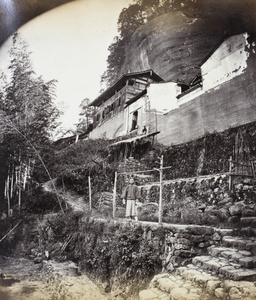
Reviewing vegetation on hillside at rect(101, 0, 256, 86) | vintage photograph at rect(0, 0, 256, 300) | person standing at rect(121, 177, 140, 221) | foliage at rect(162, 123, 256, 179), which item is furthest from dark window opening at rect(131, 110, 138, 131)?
vegetation on hillside at rect(101, 0, 256, 86)

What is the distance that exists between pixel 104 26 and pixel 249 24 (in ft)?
7.75

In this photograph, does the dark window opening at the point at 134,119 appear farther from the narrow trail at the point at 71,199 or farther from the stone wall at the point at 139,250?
the stone wall at the point at 139,250

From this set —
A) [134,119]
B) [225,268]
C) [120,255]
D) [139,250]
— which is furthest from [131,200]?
[134,119]

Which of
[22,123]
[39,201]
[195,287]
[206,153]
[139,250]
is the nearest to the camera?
[195,287]

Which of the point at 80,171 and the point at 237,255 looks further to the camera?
the point at 80,171

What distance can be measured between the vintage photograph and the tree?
→ 4cm

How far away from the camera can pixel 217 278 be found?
2.57 meters

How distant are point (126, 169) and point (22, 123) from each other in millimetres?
4520

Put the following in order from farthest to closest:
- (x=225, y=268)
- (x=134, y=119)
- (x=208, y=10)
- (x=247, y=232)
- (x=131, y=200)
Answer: (x=134, y=119) → (x=131, y=200) → (x=208, y=10) → (x=247, y=232) → (x=225, y=268)

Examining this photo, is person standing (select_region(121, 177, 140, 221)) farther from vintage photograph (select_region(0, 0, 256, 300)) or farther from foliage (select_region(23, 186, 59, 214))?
foliage (select_region(23, 186, 59, 214))

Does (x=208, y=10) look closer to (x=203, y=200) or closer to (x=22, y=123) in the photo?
(x=203, y=200)

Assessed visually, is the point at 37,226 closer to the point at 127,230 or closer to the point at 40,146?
the point at 40,146

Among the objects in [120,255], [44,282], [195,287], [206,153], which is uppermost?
[206,153]

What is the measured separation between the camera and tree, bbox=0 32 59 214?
5.55 metres
